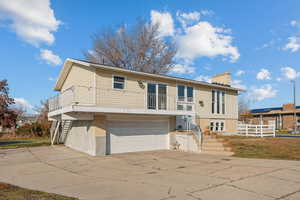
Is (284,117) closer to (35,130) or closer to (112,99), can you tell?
(112,99)

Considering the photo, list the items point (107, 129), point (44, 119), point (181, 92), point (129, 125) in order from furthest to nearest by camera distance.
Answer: point (44, 119) < point (181, 92) < point (129, 125) < point (107, 129)

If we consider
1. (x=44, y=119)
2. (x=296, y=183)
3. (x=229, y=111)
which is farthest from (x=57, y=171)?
(x=44, y=119)

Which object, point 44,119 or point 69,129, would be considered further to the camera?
point 44,119

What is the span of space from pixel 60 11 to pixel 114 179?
523 inches

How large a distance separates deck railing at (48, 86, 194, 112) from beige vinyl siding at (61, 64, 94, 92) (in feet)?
1.66

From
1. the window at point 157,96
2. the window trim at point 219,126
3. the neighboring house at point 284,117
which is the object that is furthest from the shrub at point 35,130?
the neighboring house at point 284,117

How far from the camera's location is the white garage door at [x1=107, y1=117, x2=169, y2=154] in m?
14.0

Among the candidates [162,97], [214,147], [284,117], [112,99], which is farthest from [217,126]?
[284,117]

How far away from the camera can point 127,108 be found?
13.4 meters

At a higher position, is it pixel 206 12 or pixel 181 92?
pixel 206 12

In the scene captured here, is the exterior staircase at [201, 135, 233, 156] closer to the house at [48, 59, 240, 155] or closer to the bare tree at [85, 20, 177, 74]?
the house at [48, 59, 240, 155]

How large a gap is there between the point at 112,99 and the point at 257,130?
1383 centimetres

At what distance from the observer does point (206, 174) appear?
7.95 metres

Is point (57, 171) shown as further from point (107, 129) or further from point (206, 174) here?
point (206, 174)
